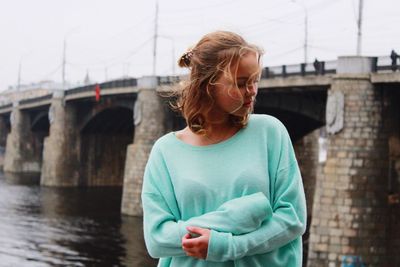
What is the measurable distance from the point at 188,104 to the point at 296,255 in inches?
29.6

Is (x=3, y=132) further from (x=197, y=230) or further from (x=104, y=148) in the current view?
(x=197, y=230)

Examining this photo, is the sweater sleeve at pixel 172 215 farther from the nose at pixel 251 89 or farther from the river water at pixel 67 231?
the river water at pixel 67 231

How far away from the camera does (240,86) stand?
100 inches

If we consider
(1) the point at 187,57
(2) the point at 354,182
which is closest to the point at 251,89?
(1) the point at 187,57

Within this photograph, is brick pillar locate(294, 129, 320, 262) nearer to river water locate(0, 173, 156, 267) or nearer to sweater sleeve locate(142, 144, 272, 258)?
river water locate(0, 173, 156, 267)

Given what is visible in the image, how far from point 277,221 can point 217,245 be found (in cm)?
26

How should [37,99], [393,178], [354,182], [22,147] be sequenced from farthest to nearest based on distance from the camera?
[22,147] < [37,99] < [393,178] < [354,182]

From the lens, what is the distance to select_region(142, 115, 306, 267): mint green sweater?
2.40 meters

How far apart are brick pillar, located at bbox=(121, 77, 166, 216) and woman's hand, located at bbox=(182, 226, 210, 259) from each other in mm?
32033

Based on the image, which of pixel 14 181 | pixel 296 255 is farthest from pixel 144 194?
pixel 14 181

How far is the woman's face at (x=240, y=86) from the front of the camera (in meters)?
2.53

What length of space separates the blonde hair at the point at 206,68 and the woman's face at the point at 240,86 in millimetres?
19

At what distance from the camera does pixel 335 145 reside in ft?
69.0

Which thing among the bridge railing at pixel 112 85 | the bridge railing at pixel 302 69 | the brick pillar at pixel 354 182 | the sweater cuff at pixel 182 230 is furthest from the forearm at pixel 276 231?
the bridge railing at pixel 112 85
